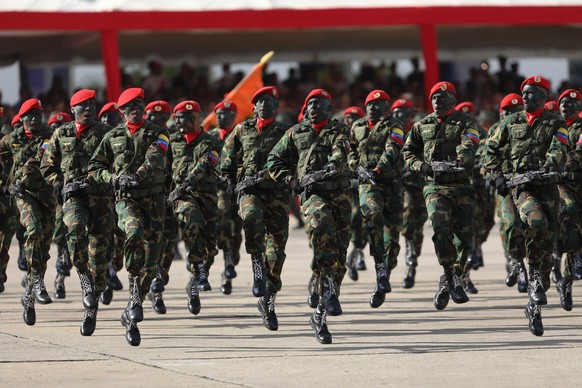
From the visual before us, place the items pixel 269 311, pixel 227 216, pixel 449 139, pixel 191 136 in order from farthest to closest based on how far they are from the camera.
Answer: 1. pixel 227 216
2. pixel 191 136
3. pixel 449 139
4. pixel 269 311

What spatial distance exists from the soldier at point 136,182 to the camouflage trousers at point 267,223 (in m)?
1.11

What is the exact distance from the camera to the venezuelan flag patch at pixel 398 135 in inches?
595

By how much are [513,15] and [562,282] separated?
15003mm

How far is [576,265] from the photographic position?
1391cm

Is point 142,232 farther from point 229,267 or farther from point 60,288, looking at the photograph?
point 229,267

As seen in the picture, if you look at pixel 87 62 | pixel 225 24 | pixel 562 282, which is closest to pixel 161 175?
pixel 562 282

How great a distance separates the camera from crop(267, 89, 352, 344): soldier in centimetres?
1188

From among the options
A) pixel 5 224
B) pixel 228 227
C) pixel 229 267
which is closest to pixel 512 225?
pixel 229 267

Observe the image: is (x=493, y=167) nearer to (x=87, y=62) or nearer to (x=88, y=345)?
(x=88, y=345)

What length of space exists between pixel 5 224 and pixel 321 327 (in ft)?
16.2

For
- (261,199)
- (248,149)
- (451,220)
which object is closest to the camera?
(261,199)

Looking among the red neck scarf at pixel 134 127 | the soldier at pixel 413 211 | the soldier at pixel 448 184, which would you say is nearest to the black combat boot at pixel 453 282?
the soldier at pixel 448 184

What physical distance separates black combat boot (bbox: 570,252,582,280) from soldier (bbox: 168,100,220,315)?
3634mm

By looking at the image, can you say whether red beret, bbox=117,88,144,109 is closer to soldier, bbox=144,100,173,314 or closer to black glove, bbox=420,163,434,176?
soldier, bbox=144,100,173,314
